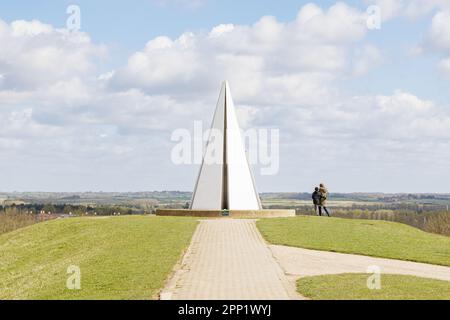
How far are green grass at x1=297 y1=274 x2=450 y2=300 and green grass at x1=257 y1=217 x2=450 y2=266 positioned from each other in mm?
4938

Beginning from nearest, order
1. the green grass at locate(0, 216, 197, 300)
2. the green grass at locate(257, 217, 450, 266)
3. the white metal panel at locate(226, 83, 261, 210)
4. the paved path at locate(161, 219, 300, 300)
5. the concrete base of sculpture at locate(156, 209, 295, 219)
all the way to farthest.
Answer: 1. the paved path at locate(161, 219, 300, 300)
2. the green grass at locate(0, 216, 197, 300)
3. the green grass at locate(257, 217, 450, 266)
4. the concrete base of sculpture at locate(156, 209, 295, 219)
5. the white metal panel at locate(226, 83, 261, 210)

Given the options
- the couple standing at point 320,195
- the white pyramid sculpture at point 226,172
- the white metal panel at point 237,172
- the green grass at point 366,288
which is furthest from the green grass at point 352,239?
the green grass at point 366,288

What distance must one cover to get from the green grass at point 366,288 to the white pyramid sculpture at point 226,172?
17.6 meters

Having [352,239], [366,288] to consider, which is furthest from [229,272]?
[352,239]

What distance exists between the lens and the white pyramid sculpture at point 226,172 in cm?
3139

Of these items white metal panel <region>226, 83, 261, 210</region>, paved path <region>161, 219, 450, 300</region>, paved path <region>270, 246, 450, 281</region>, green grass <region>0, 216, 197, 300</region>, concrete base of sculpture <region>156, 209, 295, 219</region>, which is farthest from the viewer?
white metal panel <region>226, 83, 261, 210</region>

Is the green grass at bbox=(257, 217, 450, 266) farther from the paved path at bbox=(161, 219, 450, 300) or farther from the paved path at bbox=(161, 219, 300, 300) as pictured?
the paved path at bbox=(161, 219, 300, 300)

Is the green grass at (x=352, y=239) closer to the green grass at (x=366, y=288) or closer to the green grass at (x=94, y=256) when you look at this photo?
the green grass at (x=94, y=256)

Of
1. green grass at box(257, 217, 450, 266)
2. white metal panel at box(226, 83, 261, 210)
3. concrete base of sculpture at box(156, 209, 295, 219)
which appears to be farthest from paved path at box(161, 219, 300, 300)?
white metal panel at box(226, 83, 261, 210)

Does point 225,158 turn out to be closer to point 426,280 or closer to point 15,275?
point 15,275

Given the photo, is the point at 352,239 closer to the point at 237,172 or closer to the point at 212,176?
the point at 237,172

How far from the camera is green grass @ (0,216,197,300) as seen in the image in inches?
517
